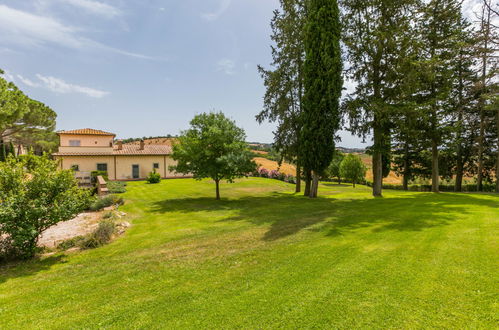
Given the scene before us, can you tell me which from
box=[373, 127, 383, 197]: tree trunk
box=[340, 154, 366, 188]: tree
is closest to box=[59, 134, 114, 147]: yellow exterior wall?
box=[373, 127, 383, 197]: tree trunk

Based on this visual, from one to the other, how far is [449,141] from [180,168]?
22.0m

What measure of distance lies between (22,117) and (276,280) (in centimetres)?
3346

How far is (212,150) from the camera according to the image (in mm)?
16922

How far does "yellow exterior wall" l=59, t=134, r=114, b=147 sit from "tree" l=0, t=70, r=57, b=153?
11.7 ft

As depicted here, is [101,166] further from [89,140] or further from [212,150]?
[212,150]

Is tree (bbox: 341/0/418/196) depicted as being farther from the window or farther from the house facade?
the window

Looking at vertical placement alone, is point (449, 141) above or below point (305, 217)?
above

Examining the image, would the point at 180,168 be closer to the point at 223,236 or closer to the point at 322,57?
the point at 223,236

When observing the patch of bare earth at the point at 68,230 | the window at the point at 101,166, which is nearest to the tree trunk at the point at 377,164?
the patch of bare earth at the point at 68,230

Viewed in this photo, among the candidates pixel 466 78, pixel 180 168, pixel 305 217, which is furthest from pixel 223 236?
pixel 466 78

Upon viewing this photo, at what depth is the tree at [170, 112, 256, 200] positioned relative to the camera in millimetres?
16500

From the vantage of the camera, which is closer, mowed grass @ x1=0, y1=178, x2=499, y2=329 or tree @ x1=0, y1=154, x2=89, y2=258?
mowed grass @ x1=0, y1=178, x2=499, y2=329

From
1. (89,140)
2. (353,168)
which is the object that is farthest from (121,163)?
(353,168)

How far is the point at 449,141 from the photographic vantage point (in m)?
20.5
